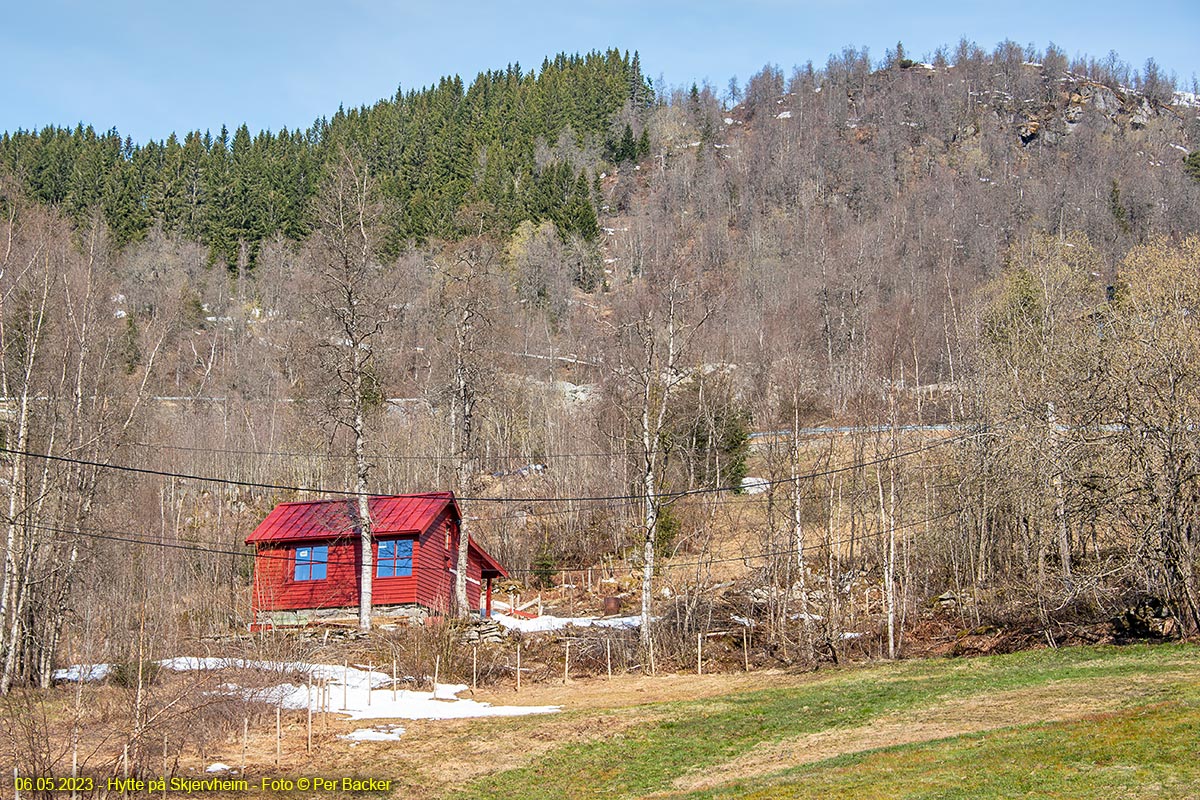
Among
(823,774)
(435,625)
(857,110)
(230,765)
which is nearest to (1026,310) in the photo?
(435,625)

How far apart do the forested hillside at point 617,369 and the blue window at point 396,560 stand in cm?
422

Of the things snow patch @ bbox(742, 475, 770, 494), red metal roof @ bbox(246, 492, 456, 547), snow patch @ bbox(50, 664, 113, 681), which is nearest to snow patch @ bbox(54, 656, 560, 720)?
snow patch @ bbox(50, 664, 113, 681)

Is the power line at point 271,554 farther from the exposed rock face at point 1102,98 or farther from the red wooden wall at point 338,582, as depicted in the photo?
the exposed rock face at point 1102,98

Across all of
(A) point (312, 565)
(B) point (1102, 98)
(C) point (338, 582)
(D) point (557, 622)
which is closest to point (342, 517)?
(A) point (312, 565)

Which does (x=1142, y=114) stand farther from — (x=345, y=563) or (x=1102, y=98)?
(x=345, y=563)

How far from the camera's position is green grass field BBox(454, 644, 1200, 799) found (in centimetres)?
1534

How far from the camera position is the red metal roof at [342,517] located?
125 feet

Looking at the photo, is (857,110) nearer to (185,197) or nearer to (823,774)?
(185,197)

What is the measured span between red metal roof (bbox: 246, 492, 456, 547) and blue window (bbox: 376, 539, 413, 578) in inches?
28.1

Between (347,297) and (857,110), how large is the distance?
158146 mm

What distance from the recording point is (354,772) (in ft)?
63.5

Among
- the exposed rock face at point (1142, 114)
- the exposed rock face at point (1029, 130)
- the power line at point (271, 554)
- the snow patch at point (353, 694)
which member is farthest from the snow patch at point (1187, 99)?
the snow patch at point (353, 694)

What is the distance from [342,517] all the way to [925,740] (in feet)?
82.7

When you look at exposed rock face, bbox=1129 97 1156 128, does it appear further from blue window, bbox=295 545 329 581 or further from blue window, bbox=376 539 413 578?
blue window, bbox=295 545 329 581
